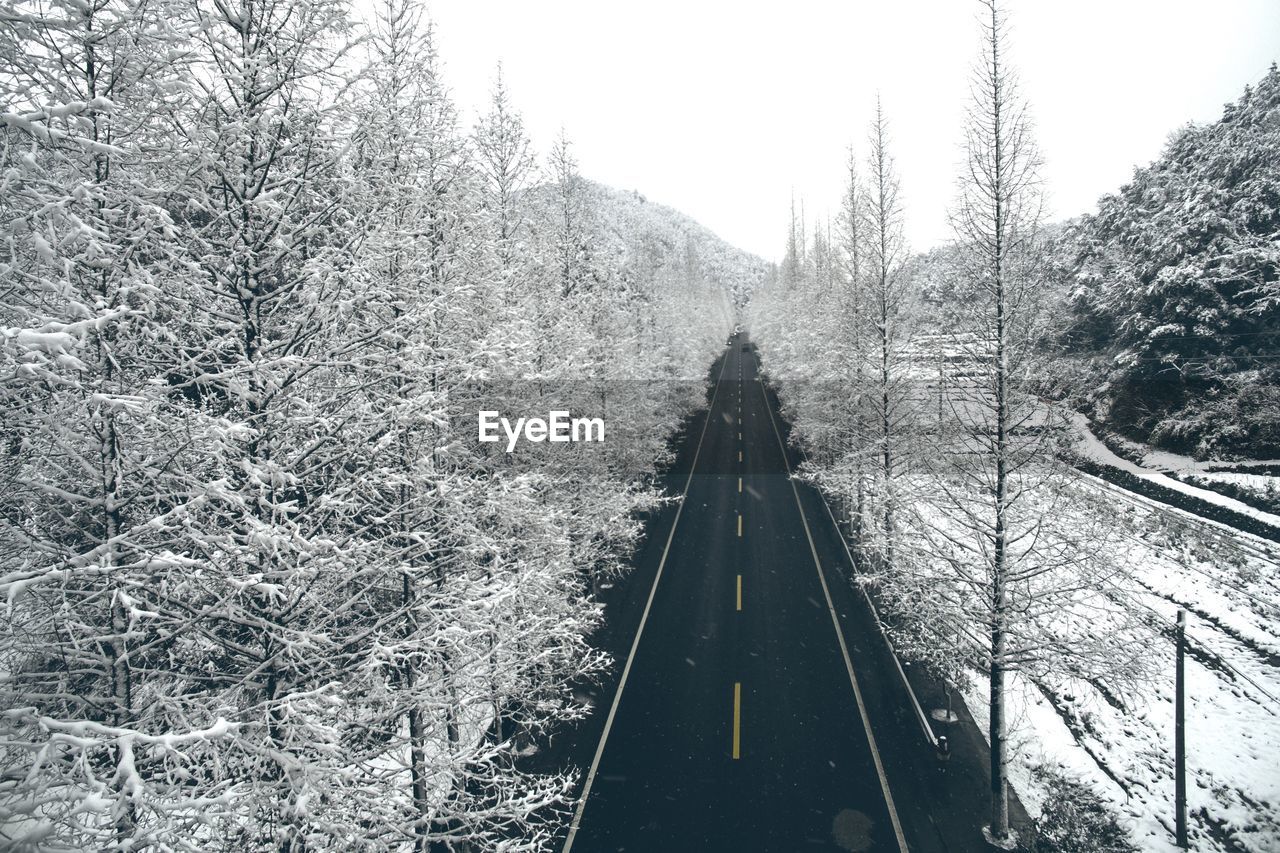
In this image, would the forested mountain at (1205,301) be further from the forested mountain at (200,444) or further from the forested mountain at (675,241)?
the forested mountain at (675,241)

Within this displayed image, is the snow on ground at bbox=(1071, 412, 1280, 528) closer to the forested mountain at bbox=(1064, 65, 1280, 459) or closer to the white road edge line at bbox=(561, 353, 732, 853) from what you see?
the forested mountain at bbox=(1064, 65, 1280, 459)

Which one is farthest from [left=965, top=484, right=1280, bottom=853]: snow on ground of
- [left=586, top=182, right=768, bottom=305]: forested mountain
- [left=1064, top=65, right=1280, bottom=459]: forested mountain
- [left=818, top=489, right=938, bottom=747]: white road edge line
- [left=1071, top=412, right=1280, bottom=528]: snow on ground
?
[left=586, top=182, right=768, bottom=305]: forested mountain

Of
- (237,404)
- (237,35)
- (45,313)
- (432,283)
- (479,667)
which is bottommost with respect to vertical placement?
(479,667)

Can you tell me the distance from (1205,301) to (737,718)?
2913 cm

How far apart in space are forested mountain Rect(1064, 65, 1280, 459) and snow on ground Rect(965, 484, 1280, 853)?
9.95 metres

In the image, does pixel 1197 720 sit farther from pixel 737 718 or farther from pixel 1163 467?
pixel 1163 467

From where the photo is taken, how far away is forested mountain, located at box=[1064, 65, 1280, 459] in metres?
23.4

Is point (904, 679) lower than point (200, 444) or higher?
lower

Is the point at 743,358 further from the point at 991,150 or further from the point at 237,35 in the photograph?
the point at 237,35

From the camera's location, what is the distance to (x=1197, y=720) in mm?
12312

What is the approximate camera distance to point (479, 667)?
25.0 ft

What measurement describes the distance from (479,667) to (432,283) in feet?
18.7

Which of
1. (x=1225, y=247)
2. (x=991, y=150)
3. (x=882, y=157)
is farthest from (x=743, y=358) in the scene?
(x=991, y=150)

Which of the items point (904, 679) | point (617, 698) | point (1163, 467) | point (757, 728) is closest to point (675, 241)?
point (1163, 467)
